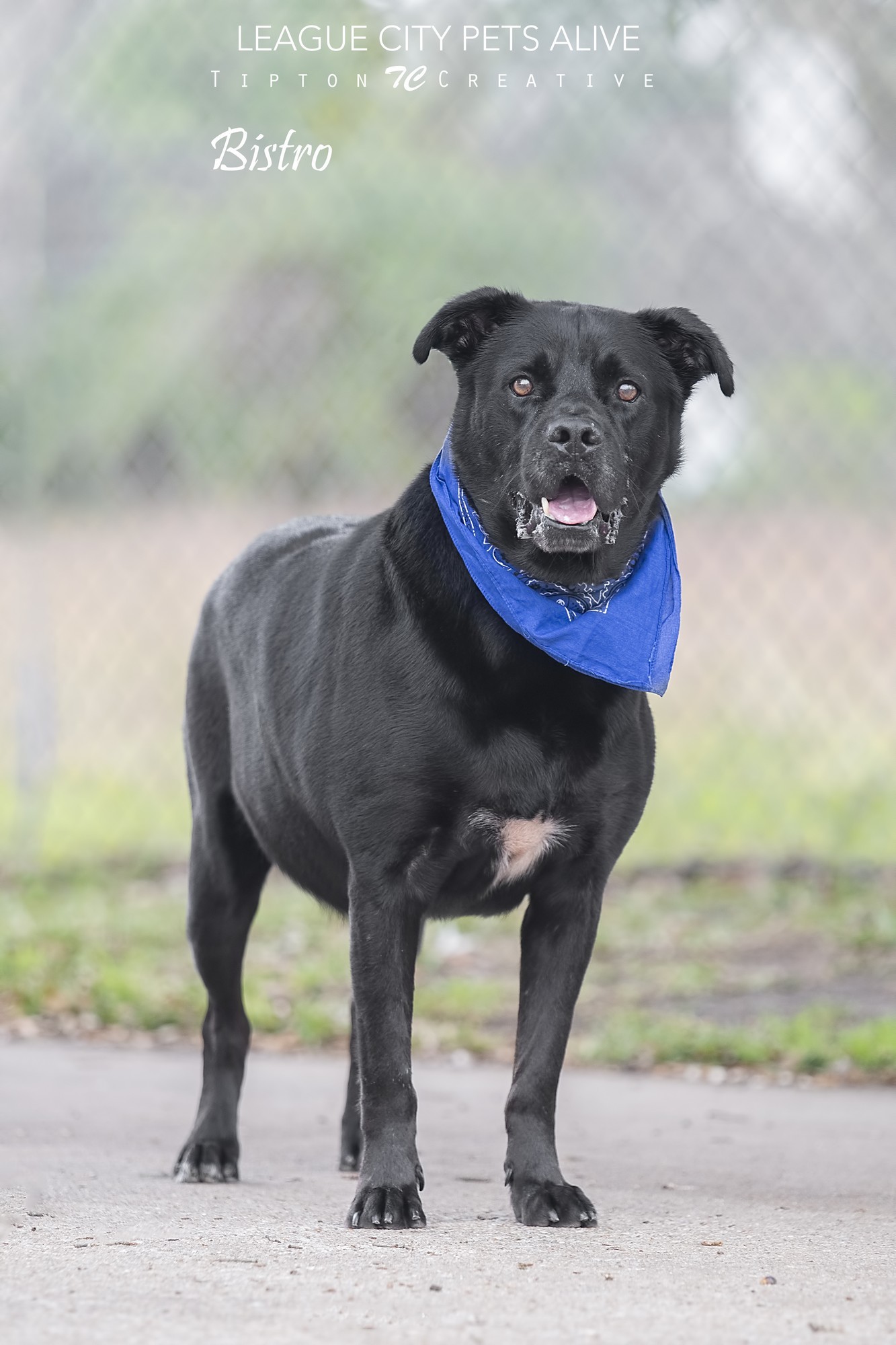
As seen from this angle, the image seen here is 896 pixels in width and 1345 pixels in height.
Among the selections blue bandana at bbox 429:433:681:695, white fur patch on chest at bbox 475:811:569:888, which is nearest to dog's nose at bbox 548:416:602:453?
blue bandana at bbox 429:433:681:695

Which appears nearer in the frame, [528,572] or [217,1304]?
[217,1304]

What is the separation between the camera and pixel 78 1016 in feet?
19.8

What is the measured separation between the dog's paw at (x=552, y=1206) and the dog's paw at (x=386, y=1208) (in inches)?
7.8

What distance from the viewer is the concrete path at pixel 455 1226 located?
8.00ft

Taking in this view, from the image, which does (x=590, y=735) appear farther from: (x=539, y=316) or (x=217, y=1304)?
(x=217, y=1304)

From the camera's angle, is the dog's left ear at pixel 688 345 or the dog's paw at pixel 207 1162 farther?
the dog's paw at pixel 207 1162

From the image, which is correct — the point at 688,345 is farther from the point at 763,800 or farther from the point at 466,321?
the point at 763,800

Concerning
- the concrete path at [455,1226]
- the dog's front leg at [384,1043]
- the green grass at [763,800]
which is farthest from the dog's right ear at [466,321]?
the green grass at [763,800]

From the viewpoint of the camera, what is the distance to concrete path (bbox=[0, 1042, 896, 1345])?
2.44 m

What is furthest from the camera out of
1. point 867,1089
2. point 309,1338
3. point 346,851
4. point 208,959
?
point 867,1089

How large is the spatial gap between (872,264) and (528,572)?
4654mm

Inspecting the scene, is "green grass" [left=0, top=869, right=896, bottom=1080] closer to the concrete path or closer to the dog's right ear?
the concrete path

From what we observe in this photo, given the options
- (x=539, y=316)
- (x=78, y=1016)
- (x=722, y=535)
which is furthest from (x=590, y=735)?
(x=722, y=535)

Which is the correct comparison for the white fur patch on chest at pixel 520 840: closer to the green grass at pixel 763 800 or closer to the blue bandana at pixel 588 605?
the blue bandana at pixel 588 605
